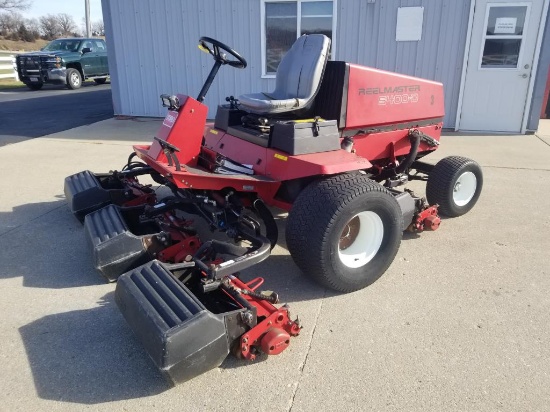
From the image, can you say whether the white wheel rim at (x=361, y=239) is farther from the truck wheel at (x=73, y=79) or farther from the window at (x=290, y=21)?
the truck wheel at (x=73, y=79)

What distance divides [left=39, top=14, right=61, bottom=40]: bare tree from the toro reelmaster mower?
5848cm

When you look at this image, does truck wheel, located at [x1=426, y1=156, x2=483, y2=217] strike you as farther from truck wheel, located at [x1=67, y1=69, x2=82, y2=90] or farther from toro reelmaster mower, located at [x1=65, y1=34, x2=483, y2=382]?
truck wheel, located at [x1=67, y1=69, x2=82, y2=90]

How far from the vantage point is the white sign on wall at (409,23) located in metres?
7.89

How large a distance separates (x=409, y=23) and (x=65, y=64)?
1300 centimetres

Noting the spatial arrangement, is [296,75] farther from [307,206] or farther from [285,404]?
[285,404]

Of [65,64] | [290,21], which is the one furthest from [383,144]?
[65,64]

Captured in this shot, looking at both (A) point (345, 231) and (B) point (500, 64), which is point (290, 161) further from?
(B) point (500, 64)

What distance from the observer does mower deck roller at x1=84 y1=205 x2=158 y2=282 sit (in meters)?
2.84

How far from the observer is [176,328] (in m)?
1.99

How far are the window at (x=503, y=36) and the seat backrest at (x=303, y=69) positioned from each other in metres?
5.60

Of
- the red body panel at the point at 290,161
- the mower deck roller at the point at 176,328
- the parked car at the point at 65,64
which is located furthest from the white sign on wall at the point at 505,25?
the parked car at the point at 65,64

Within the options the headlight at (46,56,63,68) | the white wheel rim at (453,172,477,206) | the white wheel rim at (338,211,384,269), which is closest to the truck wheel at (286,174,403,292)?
the white wheel rim at (338,211,384,269)

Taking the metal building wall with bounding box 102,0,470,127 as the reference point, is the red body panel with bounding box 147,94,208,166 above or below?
below

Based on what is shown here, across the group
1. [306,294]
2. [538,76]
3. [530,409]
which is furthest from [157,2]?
[530,409]
